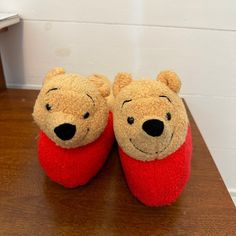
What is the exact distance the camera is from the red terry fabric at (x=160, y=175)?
370 mm

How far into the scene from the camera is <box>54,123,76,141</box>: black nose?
349 mm

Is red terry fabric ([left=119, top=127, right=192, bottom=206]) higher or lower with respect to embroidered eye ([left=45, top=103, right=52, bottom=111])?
lower

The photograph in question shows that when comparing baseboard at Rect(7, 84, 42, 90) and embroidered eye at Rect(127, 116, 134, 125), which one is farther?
baseboard at Rect(7, 84, 42, 90)

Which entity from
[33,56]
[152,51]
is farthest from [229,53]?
[33,56]

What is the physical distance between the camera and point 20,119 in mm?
648

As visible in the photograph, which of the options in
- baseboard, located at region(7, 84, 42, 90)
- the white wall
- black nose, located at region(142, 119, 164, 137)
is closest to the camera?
black nose, located at region(142, 119, 164, 137)

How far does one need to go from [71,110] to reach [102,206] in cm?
16

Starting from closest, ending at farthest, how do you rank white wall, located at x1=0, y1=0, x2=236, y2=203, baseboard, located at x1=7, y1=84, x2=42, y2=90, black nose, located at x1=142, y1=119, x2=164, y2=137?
black nose, located at x1=142, y1=119, x2=164, y2=137 < white wall, located at x1=0, y1=0, x2=236, y2=203 < baseboard, located at x1=7, y1=84, x2=42, y2=90

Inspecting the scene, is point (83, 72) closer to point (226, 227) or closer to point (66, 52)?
point (66, 52)

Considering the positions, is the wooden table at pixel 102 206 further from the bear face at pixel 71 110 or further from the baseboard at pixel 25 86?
the baseboard at pixel 25 86

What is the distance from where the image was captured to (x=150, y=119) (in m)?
0.33

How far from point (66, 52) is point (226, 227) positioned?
1.97ft

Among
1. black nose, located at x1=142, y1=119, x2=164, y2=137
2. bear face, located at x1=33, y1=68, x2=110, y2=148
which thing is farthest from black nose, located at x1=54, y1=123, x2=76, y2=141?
black nose, located at x1=142, y1=119, x2=164, y2=137

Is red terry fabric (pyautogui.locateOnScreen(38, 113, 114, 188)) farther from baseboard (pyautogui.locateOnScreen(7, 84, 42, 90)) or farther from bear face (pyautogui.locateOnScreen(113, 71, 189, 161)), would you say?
baseboard (pyautogui.locateOnScreen(7, 84, 42, 90))
